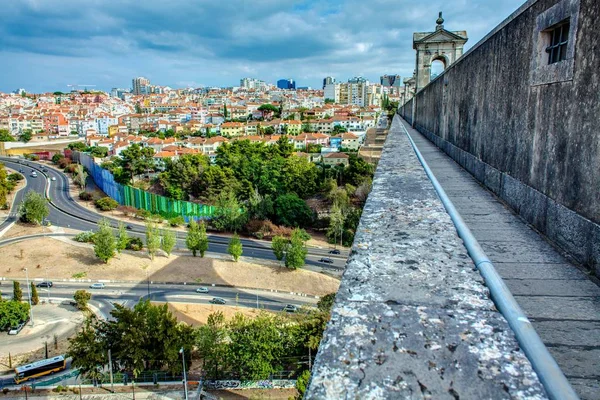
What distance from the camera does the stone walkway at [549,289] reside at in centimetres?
141

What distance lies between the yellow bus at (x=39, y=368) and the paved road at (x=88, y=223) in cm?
1343

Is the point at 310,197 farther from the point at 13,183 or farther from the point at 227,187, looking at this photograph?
the point at 13,183

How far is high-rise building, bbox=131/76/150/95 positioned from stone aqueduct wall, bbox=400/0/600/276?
18712cm

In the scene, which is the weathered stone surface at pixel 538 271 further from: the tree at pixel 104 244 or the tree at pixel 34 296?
the tree at pixel 104 244

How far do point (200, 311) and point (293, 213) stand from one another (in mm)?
14005

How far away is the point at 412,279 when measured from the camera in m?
1.68

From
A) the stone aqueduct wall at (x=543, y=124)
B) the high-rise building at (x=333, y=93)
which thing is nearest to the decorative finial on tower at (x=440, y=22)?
the stone aqueduct wall at (x=543, y=124)

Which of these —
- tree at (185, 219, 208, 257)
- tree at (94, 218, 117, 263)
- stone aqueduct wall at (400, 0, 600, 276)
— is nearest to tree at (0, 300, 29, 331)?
tree at (94, 218, 117, 263)

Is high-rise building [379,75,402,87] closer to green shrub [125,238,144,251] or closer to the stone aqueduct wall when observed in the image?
green shrub [125,238,144,251]

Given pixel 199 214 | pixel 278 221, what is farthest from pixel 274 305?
pixel 199 214

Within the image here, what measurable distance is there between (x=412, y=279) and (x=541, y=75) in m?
2.29

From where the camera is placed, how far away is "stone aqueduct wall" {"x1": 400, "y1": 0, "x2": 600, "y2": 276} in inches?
91.3

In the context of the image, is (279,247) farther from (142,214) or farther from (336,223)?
(142,214)

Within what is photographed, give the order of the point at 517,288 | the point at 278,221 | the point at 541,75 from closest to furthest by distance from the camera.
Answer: the point at 517,288, the point at 541,75, the point at 278,221
